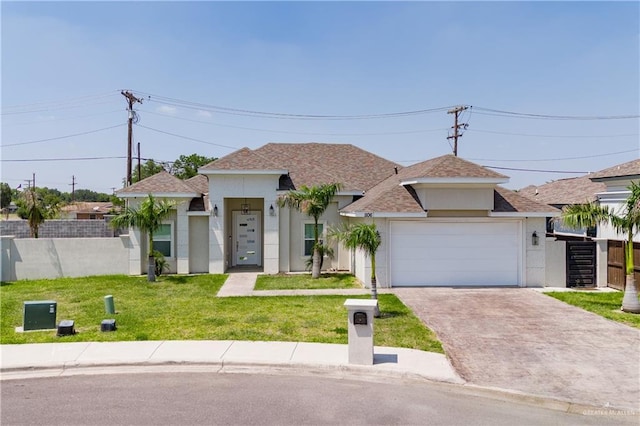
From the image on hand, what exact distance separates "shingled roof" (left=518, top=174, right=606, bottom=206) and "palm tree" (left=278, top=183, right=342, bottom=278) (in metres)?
10.8

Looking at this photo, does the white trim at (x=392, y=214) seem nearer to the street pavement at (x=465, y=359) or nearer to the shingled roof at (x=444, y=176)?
the shingled roof at (x=444, y=176)

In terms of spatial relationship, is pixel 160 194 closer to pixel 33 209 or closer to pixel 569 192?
pixel 33 209

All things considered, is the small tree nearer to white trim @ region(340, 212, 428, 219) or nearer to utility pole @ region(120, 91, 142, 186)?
utility pole @ region(120, 91, 142, 186)

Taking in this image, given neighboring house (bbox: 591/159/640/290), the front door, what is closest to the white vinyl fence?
the front door

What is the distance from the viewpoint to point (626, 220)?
1216 cm

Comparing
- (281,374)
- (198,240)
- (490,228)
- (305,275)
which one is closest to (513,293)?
(490,228)

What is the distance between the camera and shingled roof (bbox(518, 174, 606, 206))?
23.2 metres

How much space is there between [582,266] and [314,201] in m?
9.75

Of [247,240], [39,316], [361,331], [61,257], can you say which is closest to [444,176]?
[361,331]

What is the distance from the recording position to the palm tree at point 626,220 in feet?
38.8

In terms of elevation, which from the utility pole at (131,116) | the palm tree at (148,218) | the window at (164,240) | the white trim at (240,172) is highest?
the utility pole at (131,116)

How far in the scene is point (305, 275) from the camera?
17812 millimetres

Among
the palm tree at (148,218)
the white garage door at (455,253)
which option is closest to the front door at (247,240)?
the palm tree at (148,218)

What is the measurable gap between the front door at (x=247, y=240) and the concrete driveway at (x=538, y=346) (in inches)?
347
